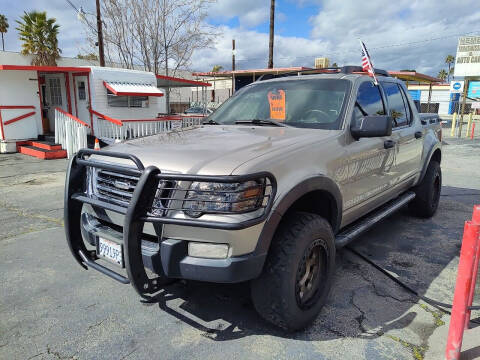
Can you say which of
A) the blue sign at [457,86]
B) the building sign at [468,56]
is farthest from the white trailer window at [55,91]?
the blue sign at [457,86]

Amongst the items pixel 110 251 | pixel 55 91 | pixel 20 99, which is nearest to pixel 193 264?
pixel 110 251

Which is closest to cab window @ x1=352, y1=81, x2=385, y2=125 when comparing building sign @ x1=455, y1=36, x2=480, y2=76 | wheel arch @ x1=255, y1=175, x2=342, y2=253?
wheel arch @ x1=255, y1=175, x2=342, y2=253

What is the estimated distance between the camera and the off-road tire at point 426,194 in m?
5.08

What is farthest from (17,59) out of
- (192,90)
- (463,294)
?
(463,294)

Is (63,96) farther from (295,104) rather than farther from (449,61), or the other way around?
(449,61)

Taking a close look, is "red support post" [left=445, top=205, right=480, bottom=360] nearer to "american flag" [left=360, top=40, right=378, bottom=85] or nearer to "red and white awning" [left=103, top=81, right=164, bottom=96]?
"american flag" [left=360, top=40, right=378, bottom=85]

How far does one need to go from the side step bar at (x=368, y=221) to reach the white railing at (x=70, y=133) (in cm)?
932

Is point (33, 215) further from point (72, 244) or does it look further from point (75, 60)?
point (75, 60)

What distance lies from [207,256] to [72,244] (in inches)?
48.3

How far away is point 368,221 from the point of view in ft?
12.0

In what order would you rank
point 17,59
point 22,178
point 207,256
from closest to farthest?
point 207,256 < point 22,178 < point 17,59

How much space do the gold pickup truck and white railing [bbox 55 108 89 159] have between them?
8.68 meters

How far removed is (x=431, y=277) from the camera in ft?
11.6

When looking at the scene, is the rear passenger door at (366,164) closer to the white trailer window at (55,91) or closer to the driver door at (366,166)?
the driver door at (366,166)
